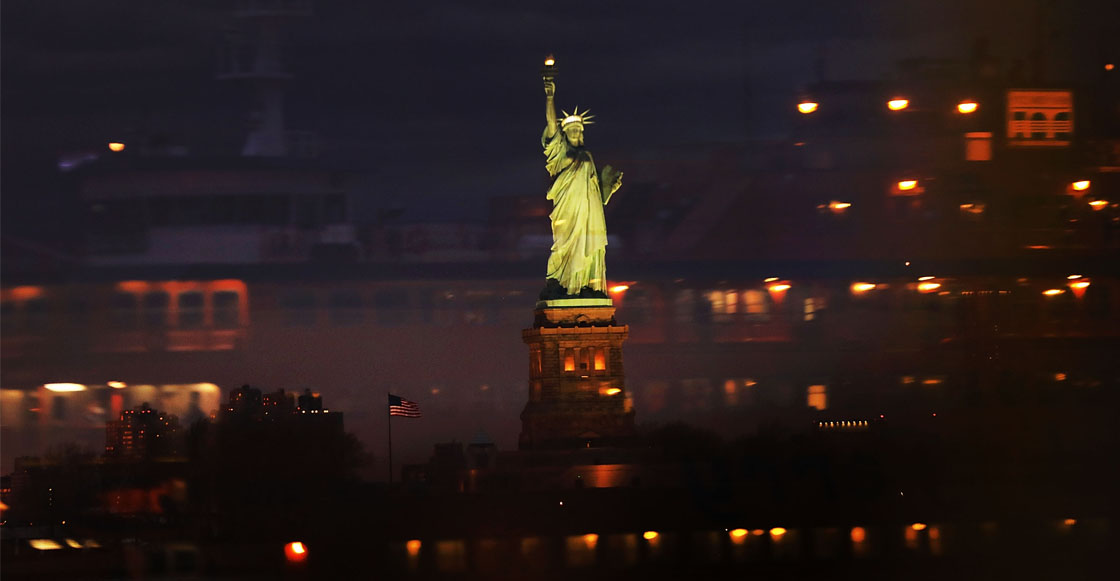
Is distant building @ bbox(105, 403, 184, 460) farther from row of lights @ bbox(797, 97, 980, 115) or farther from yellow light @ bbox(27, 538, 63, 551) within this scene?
row of lights @ bbox(797, 97, 980, 115)

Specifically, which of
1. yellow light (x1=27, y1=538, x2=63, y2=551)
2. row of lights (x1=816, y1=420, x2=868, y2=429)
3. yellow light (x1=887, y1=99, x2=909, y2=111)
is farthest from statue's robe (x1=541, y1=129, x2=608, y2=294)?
yellow light (x1=887, y1=99, x2=909, y2=111)

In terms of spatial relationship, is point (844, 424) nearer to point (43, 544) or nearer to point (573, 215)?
point (573, 215)

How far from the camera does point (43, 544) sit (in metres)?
33.6

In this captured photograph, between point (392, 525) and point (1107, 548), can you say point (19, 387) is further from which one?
point (1107, 548)

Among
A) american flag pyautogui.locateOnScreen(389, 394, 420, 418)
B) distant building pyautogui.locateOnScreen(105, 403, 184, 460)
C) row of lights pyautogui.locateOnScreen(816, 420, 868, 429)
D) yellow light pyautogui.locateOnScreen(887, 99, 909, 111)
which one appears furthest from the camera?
yellow light pyautogui.locateOnScreen(887, 99, 909, 111)

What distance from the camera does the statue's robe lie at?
40688 mm

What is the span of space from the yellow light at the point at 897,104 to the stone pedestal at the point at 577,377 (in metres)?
16.9

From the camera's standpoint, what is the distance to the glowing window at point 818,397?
165 feet

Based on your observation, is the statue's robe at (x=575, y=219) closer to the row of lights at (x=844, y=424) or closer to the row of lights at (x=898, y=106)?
the row of lights at (x=844, y=424)

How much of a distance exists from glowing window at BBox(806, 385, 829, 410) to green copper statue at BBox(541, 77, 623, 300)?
11376 millimetres

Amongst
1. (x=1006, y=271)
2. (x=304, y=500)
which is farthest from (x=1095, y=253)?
(x=304, y=500)

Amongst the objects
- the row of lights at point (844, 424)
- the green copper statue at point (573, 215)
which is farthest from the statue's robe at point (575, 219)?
the row of lights at point (844, 424)

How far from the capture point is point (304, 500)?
37062mm

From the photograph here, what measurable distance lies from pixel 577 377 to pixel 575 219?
12.0ft
